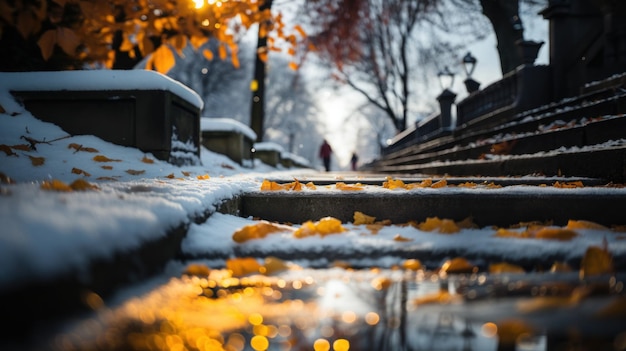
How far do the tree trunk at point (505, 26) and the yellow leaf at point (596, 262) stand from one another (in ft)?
44.6

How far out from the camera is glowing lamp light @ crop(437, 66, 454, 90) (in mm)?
13430

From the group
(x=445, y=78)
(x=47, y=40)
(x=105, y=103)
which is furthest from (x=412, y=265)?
(x=445, y=78)

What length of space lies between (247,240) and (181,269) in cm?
34

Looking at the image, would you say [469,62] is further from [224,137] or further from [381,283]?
[381,283]

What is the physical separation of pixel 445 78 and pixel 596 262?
1330 cm

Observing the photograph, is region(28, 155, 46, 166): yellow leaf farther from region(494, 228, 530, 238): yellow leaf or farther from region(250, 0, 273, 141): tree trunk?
region(250, 0, 273, 141): tree trunk

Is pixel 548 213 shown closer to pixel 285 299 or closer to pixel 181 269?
pixel 285 299

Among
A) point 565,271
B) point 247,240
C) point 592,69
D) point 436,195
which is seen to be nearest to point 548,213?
point 436,195

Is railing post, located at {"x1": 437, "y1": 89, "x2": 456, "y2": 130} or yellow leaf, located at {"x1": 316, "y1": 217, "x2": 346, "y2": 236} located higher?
railing post, located at {"x1": 437, "y1": 89, "x2": 456, "y2": 130}

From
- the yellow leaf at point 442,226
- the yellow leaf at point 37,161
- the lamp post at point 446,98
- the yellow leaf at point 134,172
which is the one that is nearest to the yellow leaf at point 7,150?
the yellow leaf at point 37,161

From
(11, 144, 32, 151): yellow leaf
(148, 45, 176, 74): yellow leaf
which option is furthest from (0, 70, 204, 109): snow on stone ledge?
(148, 45, 176, 74): yellow leaf

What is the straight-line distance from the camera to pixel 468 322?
1019 millimetres

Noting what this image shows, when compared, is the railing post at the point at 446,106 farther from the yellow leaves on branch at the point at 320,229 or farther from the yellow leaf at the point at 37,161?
the yellow leaves on branch at the point at 320,229

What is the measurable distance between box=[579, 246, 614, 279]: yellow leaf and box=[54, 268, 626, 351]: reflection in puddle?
2.5 inches
